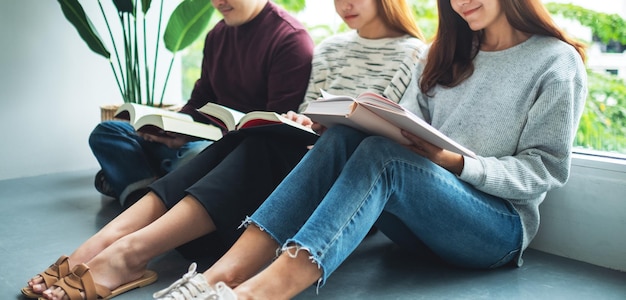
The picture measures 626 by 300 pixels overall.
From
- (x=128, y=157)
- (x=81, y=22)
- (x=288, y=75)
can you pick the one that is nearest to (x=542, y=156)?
(x=288, y=75)

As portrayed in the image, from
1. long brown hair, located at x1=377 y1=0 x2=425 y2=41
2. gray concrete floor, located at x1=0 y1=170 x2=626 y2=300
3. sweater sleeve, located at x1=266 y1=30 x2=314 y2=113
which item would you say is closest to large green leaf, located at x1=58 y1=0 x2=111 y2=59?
gray concrete floor, located at x1=0 y1=170 x2=626 y2=300

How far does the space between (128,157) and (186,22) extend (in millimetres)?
756

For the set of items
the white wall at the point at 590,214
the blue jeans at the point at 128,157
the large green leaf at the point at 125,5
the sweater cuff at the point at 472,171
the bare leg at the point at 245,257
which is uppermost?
the large green leaf at the point at 125,5

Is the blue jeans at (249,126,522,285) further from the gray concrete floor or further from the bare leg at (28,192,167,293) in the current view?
the bare leg at (28,192,167,293)

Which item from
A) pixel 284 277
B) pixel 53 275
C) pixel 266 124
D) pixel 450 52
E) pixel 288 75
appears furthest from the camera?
pixel 288 75

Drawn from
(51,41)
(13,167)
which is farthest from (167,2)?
(13,167)

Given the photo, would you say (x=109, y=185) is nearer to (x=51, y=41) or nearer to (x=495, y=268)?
(x=51, y=41)

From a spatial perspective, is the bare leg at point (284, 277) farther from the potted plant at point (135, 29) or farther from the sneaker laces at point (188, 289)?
the potted plant at point (135, 29)

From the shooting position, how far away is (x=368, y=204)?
1.31 meters

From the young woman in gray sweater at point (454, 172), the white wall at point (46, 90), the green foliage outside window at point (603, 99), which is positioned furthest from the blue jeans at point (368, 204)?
the white wall at point (46, 90)

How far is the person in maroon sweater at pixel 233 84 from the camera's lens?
85.2 inches

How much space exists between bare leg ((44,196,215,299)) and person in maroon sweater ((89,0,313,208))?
1.88 feet

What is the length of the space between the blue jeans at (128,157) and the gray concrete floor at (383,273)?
0.15m

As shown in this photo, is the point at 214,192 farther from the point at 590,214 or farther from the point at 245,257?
the point at 590,214
